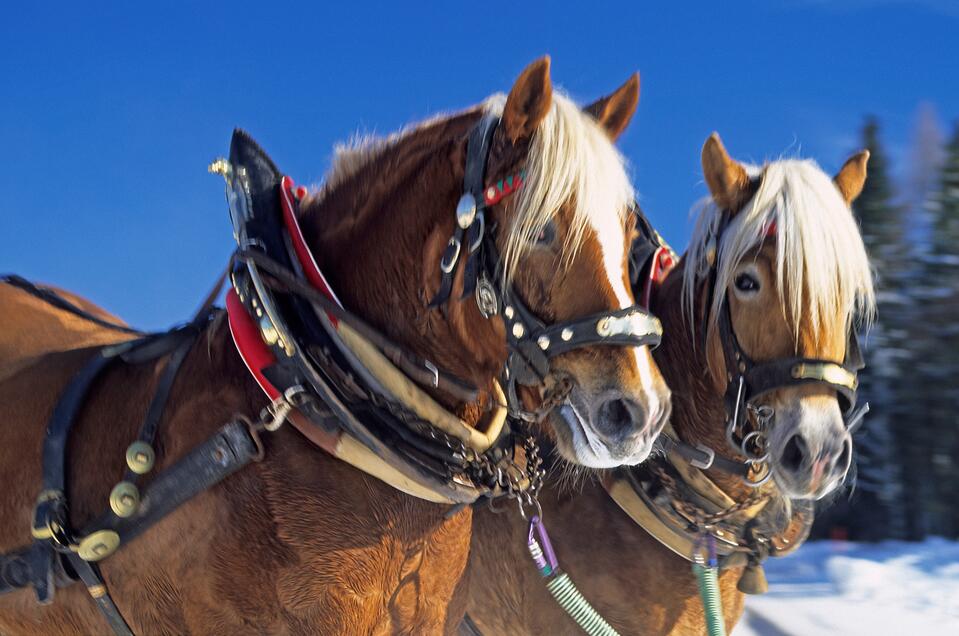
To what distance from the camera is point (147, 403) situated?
7.41 feet

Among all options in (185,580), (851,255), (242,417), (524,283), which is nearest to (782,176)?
(851,255)

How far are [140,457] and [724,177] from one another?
6.62ft

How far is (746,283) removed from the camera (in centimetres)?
286

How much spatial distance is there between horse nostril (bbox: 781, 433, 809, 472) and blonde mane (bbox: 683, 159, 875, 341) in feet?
1.00

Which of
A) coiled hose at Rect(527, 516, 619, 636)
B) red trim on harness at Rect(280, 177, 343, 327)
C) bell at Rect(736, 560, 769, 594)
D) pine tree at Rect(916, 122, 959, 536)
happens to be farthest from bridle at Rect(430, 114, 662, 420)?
pine tree at Rect(916, 122, 959, 536)

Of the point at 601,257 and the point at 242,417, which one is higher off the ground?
the point at 601,257

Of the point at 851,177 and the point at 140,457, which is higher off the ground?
the point at 851,177

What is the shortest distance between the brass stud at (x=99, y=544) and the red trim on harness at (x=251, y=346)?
47cm

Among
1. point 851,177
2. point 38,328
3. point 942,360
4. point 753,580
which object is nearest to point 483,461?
point 753,580

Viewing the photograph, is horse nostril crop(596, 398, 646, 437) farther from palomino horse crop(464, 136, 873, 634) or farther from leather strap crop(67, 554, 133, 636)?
leather strap crop(67, 554, 133, 636)

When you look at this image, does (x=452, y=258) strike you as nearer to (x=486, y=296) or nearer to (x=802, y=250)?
(x=486, y=296)

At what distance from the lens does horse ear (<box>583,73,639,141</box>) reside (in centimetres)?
233

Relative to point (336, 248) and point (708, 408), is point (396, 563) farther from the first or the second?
point (708, 408)

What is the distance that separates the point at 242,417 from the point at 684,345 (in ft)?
5.39
